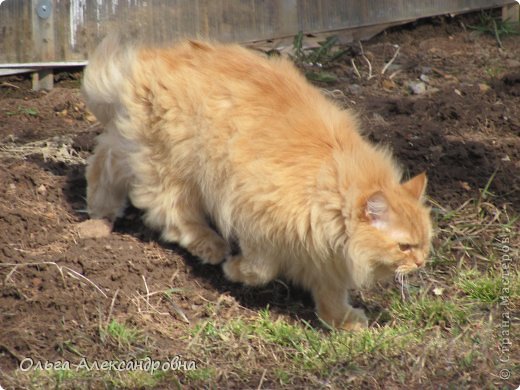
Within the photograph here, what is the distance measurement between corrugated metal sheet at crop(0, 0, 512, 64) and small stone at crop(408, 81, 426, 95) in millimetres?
1253

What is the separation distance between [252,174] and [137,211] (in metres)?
1.46

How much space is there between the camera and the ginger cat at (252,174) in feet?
15.8

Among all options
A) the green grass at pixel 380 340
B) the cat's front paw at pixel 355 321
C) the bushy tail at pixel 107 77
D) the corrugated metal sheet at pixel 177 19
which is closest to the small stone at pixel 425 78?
the corrugated metal sheet at pixel 177 19

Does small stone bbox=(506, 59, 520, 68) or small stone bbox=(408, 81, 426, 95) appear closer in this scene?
small stone bbox=(408, 81, 426, 95)

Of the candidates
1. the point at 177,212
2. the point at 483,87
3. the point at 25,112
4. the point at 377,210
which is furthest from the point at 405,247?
the point at 25,112

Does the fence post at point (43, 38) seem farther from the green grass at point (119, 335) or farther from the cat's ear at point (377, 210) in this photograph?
the cat's ear at point (377, 210)

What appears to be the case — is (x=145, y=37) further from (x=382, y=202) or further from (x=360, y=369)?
(x=360, y=369)

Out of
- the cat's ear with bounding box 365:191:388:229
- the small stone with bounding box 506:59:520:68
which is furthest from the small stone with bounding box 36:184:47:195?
the small stone with bounding box 506:59:520:68

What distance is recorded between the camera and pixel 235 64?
5375mm

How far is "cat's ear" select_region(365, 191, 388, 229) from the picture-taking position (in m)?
4.65

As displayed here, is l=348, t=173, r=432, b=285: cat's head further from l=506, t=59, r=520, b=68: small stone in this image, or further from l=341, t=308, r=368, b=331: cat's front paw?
l=506, t=59, r=520, b=68: small stone

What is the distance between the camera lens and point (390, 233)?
4.80m

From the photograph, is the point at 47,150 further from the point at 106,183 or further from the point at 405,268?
the point at 405,268

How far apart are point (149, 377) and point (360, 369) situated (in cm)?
107
